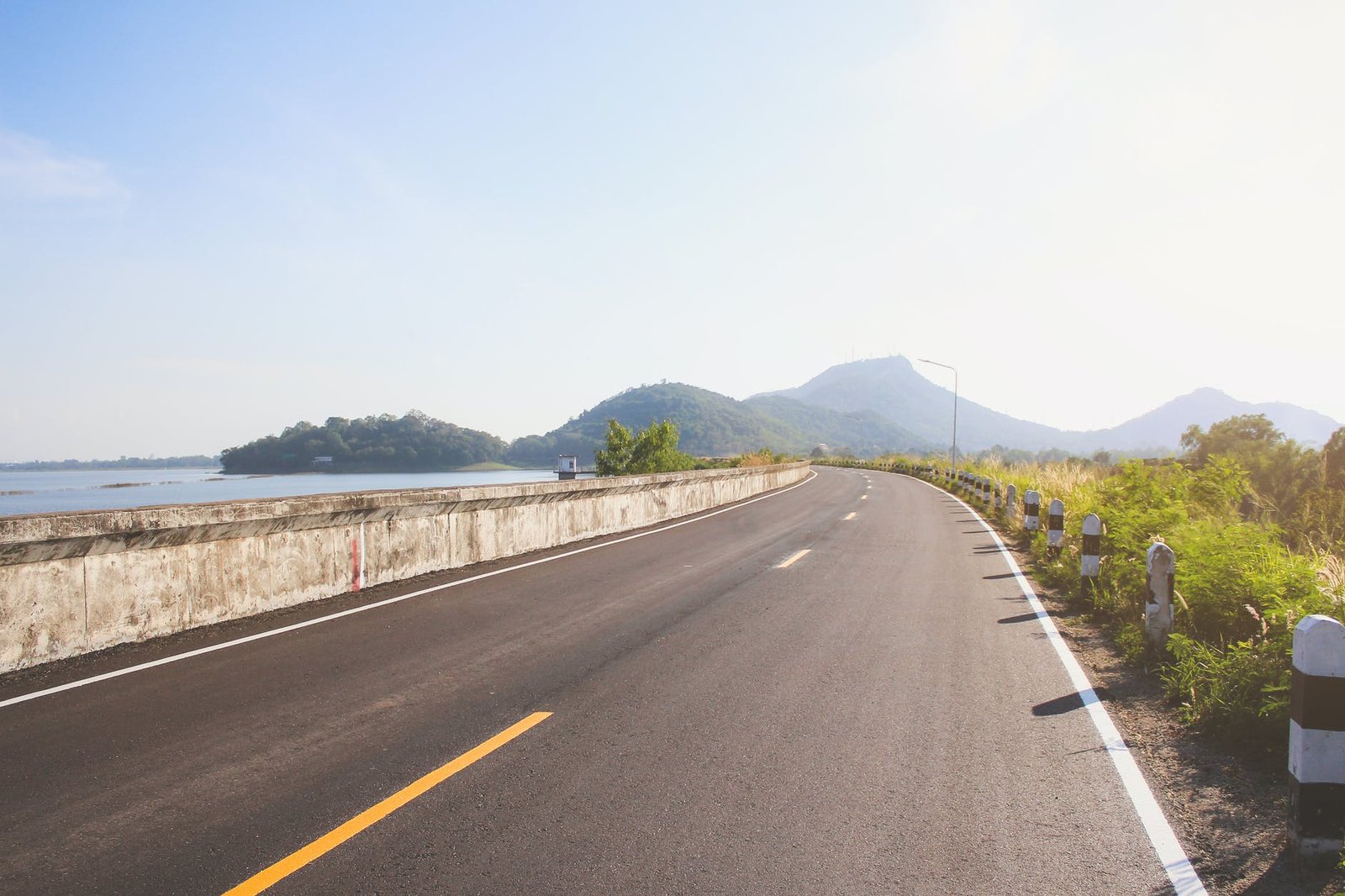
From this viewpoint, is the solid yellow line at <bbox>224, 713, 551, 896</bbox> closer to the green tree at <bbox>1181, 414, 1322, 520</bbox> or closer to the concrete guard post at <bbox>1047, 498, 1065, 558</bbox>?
the concrete guard post at <bbox>1047, 498, 1065, 558</bbox>

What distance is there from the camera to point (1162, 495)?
39.3 ft

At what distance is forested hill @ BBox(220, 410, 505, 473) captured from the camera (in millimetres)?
86688

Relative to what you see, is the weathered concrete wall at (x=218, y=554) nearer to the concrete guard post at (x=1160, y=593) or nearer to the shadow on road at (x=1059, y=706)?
the shadow on road at (x=1059, y=706)

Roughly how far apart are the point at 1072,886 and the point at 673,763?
6.65 ft

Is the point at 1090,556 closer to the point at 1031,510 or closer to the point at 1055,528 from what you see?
the point at 1055,528

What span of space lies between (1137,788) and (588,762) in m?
3.04

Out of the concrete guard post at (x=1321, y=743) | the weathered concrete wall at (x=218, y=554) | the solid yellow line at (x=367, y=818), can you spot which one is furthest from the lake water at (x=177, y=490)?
the concrete guard post at (x=1321, y=743)

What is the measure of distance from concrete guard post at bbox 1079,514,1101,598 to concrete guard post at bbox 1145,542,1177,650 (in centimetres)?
282

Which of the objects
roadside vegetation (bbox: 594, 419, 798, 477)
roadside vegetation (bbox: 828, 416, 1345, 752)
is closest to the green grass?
roadside vegetation (bbox: 828, 416, 1345, 752)

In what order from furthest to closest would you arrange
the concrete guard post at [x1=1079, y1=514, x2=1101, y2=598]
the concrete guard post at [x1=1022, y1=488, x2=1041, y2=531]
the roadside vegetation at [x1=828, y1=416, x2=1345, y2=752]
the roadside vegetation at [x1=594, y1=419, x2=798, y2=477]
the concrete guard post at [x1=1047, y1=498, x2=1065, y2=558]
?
the roadside vegetation at [x1=594, y1=419, x2=798, y2=477], the concrete guard post at [x1=1022, y1=488, x2=1041, y2=531], the concrete guard post at [x1=1047, y1=498, x2=1065, y2=558], the concrete guard post at [x1=1079, y1=514, x2=1101, y2=598], the roadside vegetation at [x1=828, y1=416, x2=1345, y2=752]

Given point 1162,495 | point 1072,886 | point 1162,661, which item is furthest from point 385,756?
point 1162,495

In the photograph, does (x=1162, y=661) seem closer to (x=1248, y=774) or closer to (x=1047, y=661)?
(x=1047, y=661)

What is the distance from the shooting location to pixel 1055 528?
12.6 meters

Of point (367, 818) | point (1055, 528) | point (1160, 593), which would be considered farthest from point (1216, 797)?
point (1055, 528)
